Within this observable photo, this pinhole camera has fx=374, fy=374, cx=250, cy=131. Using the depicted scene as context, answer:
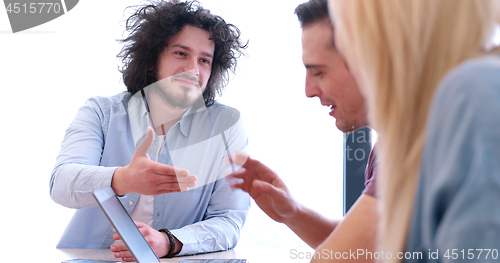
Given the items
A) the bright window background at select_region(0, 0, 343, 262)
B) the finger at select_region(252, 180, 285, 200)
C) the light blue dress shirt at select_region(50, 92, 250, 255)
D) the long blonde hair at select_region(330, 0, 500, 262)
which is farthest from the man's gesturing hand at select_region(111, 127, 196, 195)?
the bright window background at select_region(0, 0, 343, 262)

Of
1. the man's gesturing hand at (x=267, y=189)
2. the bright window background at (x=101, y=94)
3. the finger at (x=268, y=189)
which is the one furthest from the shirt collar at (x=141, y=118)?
the finger at (x=268, y=189)

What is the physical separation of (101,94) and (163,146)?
1.13m

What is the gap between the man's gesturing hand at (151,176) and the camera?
4.01 ft

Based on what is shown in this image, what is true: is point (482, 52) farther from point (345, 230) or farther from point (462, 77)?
point (345, 230)

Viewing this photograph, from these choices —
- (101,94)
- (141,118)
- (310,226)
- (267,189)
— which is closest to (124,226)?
(267,189)

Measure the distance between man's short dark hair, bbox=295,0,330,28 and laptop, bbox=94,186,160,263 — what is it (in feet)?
2.67

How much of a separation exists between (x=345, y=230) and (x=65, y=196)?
1.13 m

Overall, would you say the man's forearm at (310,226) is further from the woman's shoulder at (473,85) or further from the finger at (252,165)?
the woman's shoulder at (473,85)

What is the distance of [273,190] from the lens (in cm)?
107

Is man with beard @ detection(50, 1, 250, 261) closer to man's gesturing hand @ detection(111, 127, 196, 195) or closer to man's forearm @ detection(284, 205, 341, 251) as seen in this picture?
man's gesturing hand @ detection(111, 127, 196, 195)

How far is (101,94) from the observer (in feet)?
8.30

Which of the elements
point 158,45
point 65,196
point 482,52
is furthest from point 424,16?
point 158,45

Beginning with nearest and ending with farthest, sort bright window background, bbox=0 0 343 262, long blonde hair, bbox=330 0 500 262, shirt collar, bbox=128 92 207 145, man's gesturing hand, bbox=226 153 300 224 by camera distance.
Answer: long blonde hair, bbox=330 0 500 262
man's gesturing hand, bbox=226 153 300 224
shirt collar, bbox=128 92 207 145
bright window background, bbox=0 0 343 262

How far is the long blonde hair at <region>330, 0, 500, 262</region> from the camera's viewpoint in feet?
1.29
